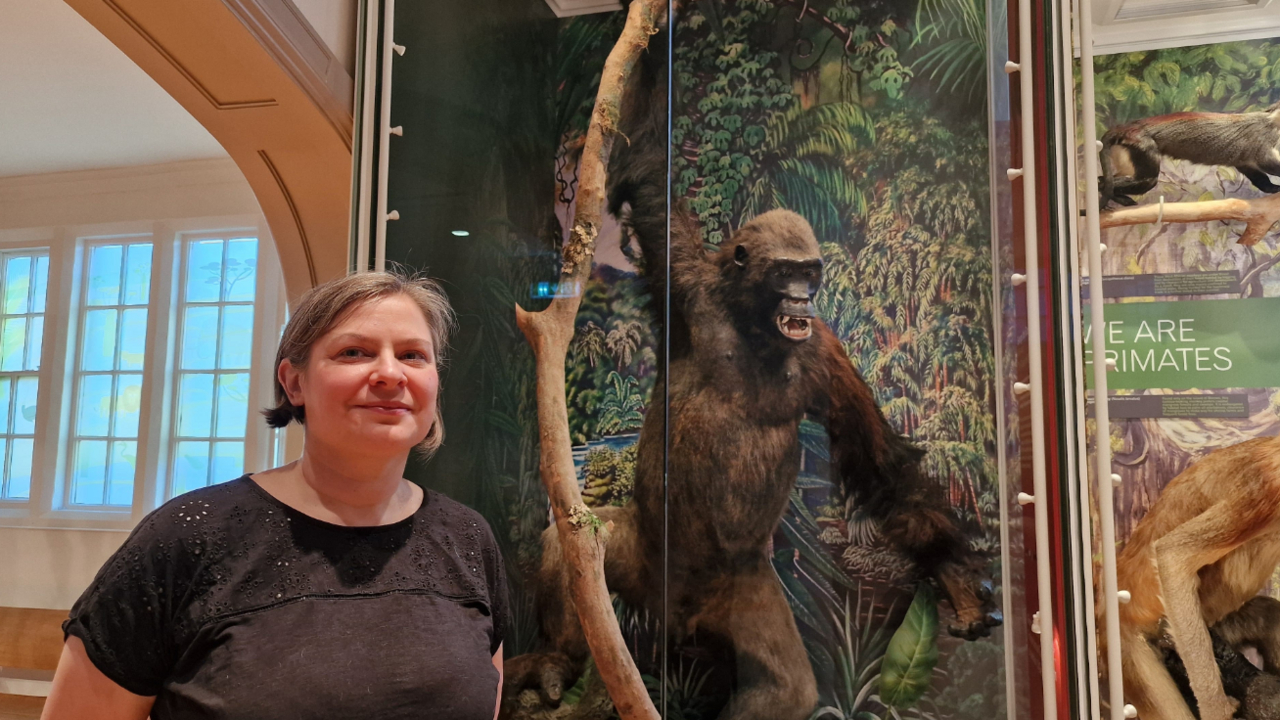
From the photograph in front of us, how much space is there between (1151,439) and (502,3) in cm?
280

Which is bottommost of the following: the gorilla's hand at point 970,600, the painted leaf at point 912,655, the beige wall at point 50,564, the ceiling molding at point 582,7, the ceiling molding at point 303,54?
the beige wall at point 50,564

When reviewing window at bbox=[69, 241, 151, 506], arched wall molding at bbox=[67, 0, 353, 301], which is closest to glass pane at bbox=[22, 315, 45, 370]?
window at bbox=[69, 241, 151, 506]

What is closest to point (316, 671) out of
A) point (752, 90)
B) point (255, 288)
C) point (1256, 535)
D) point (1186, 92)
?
point (752, 90)

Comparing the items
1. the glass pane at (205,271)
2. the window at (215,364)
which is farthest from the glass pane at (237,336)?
the glass pane at (205,271)

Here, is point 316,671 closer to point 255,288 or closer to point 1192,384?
point 1192,384

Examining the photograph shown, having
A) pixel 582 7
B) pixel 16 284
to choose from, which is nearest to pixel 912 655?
pixel 582 7

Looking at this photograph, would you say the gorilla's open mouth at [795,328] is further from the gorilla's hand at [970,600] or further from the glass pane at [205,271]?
the glass pane at [205,271]

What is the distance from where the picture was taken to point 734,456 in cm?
236

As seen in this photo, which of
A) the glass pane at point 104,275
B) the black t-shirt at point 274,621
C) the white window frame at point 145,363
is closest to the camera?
the black t-shirt at point 274,621

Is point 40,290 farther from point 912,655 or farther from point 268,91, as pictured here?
point 912,655

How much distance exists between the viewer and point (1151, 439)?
135 inches

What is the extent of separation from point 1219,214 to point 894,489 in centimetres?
211

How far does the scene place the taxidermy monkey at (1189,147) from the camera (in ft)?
11.2

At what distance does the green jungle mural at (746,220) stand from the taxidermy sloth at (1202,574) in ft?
4.47
